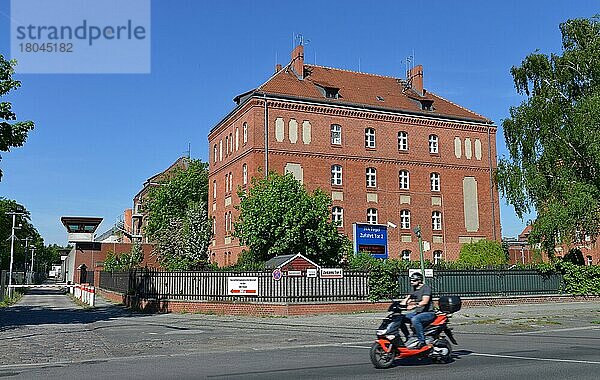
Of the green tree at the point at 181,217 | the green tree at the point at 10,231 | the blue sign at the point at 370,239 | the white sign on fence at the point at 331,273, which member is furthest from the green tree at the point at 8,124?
the green tree at the point at 10,231

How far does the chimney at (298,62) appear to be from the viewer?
5244cm

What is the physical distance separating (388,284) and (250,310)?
→ 21.0 feet

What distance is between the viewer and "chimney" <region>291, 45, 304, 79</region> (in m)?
52.4

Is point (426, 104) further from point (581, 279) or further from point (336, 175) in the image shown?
point (581, 279)

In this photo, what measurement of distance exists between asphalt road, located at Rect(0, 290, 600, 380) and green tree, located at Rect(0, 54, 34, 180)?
662 cm

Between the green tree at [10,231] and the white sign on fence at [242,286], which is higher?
the green tree at [10,231]

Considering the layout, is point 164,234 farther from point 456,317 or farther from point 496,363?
point 496,363

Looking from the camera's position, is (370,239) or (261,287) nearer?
(261,287)

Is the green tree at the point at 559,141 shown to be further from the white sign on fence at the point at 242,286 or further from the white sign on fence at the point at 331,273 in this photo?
the white sign on fence at the point at 242,286

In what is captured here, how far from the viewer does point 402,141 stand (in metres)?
52.8

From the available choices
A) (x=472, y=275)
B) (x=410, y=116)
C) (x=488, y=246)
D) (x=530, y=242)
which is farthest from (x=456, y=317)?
(x=410, y=116)

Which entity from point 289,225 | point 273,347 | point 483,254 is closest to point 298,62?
point 289,225

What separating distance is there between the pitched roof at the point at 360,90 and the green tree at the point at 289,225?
10998mm

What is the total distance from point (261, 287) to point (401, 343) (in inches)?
608
